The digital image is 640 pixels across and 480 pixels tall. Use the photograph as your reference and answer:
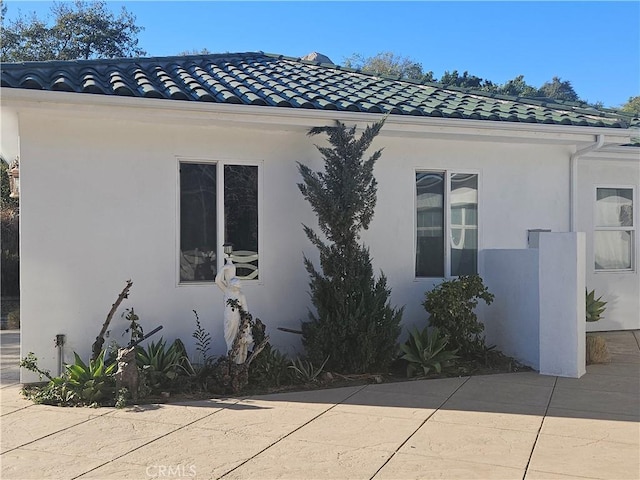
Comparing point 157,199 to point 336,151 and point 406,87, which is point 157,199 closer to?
point 336,151

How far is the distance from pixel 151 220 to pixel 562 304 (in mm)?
5331

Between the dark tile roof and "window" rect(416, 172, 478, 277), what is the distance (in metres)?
1.15

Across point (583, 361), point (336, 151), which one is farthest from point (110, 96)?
point (583, 361)

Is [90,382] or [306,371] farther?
[306,371]

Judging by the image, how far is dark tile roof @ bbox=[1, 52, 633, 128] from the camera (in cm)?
692

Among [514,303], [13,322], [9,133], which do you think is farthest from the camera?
[13,322]

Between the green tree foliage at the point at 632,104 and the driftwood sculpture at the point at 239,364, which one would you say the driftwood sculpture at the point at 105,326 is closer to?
the driftwood sculpture at the point at 239,364

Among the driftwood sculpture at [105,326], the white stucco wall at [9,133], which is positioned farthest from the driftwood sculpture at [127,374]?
the white stucco wall at [9,133]

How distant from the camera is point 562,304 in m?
7.20

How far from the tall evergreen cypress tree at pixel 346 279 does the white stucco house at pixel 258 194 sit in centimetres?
67

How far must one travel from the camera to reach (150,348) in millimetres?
6949

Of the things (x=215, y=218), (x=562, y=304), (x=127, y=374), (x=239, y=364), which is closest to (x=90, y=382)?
(x=127, y=374)

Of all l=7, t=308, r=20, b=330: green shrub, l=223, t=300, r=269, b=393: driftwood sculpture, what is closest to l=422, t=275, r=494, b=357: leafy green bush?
l=223, t=300, r=269, b=393: driftwood sculpture

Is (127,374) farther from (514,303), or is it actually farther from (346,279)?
(514,303)
